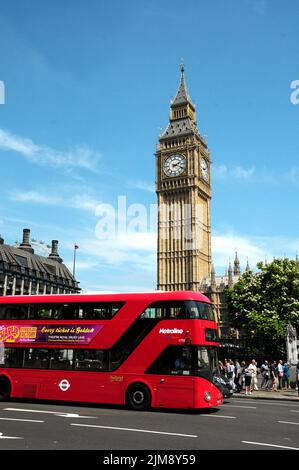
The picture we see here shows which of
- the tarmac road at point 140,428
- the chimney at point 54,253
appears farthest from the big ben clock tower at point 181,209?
the tarmac road at point 140,428

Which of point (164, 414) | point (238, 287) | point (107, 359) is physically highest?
point (238, 287)

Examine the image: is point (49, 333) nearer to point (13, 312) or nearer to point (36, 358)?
point (36, 358)

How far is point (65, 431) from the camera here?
40.6 ft

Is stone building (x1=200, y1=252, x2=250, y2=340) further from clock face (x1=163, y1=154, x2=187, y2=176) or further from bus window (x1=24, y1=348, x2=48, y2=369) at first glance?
bus window (x1=24, y1=348, x2=48, y2=369)

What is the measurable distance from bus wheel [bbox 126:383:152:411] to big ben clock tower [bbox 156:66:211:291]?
86958 millimetres

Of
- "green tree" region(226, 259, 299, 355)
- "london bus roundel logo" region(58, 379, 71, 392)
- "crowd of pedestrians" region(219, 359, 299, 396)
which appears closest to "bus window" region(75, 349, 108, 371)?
"london bus roundel logo" region(58, 379, 71, 392)

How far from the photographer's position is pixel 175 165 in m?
109

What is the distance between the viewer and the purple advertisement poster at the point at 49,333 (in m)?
18.2

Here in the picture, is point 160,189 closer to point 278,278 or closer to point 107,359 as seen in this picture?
point 278,278

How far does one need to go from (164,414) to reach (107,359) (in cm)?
304

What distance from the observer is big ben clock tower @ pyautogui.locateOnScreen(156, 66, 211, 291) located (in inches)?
4178

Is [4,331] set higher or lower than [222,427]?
higher
